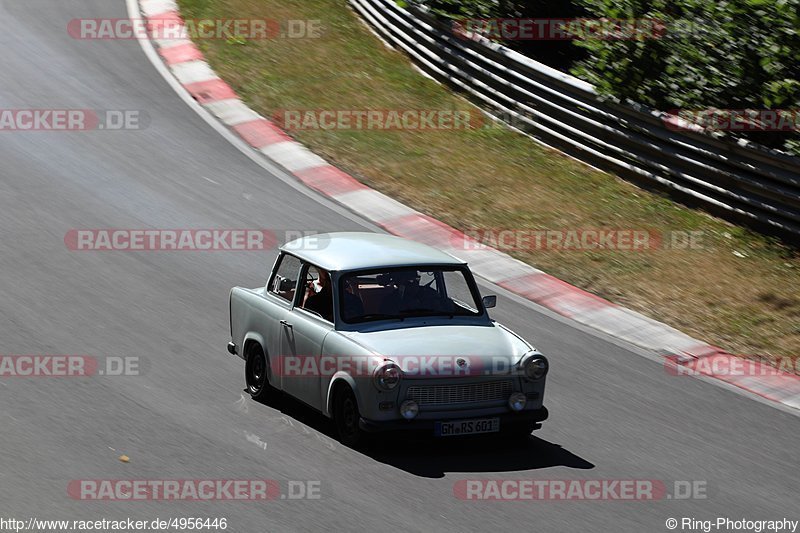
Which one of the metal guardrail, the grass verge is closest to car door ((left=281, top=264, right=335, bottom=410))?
the grass verge

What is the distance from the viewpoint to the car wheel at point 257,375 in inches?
386

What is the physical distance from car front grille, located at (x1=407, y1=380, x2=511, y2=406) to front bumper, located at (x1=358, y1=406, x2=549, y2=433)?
14 centimetres

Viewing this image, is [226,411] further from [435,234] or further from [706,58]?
[706,58]

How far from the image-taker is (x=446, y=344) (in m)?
8.83

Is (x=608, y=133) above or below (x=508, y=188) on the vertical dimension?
above

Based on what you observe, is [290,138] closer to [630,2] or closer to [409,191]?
[409,191]

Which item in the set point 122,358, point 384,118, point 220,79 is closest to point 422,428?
point 122,358

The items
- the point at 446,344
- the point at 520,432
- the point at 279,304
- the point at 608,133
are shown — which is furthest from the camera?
the point at 608,133

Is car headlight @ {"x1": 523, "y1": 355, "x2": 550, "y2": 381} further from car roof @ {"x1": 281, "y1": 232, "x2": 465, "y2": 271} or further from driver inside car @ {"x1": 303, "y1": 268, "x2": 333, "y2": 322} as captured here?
driver inside car @ {"x1": 303, "y1": 268, "x2": 333, "y2": 322}

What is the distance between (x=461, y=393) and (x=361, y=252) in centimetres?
164

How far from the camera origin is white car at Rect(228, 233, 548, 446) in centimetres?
858

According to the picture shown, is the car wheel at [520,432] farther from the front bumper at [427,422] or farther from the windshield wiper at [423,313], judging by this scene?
the windshield wiper at [423,313]

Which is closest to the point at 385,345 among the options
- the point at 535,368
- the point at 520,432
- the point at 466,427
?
the point at 466,427

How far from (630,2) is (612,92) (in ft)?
4.71
